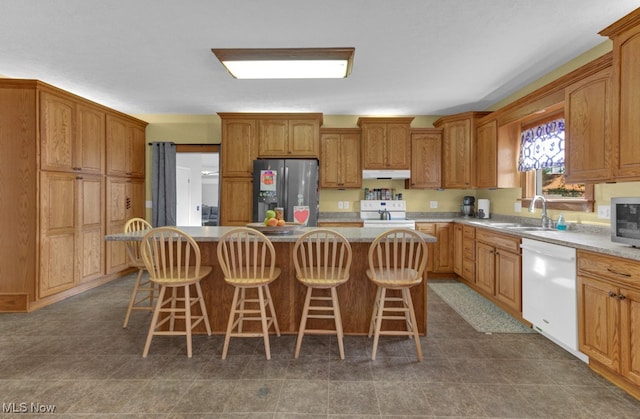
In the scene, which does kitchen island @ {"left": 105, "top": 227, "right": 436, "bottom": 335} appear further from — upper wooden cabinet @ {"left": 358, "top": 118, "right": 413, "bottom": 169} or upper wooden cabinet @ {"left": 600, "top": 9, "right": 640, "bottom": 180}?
upper wooden cabinet @ {"left": 358, "top": 118, "right": 413, "bottom": 169}

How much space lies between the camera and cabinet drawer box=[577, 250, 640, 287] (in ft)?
5.96

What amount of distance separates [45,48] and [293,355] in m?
3.60

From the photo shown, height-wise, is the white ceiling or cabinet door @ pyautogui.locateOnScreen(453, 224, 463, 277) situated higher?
the white ceiling

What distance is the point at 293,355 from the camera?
232cm

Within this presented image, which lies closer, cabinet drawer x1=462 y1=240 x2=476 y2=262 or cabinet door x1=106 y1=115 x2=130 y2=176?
cabinet drawer x1=462 y1=240 x2=476 y2=262

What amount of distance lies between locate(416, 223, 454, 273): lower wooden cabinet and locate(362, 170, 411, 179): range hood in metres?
0.84

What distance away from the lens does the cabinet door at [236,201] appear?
4613mm

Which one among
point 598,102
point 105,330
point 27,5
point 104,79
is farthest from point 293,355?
point 104,79

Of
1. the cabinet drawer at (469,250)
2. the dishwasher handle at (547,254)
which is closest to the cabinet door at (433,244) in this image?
the cabinet drawer at (469,250)

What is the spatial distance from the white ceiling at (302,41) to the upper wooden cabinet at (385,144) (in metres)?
0.70

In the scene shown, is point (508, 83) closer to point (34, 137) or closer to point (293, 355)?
point (293, 355)

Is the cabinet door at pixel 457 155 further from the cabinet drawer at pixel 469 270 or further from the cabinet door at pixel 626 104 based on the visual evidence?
the cabinet door at pixel 626 104

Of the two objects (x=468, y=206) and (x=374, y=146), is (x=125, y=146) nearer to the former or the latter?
(x=374, y=146)

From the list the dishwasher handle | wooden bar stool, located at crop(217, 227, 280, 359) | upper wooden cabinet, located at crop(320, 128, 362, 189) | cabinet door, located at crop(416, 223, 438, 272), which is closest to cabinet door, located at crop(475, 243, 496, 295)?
the dishwasher handle
